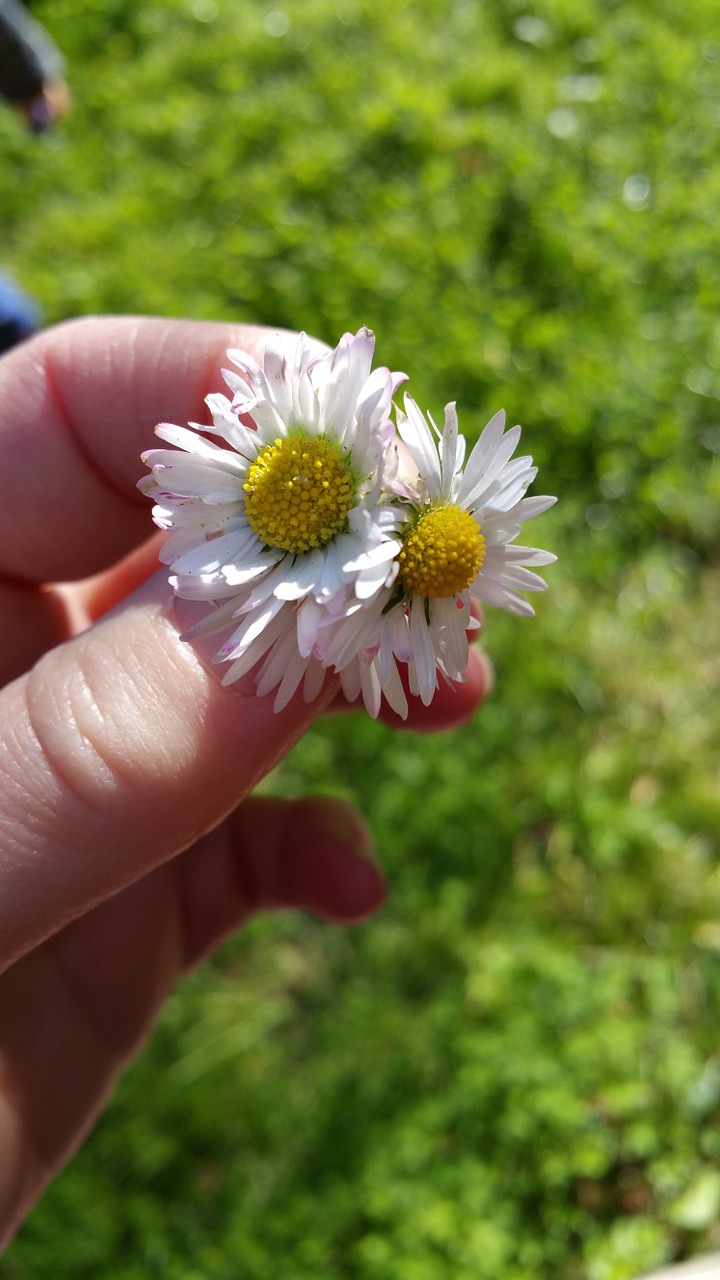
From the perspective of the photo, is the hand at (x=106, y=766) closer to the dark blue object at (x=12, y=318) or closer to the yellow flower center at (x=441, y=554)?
the yellow flower center at (x=441, y=554)

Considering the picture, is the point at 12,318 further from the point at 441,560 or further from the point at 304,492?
A: the point at 441,560

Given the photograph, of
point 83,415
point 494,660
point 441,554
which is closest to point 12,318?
point 83,415


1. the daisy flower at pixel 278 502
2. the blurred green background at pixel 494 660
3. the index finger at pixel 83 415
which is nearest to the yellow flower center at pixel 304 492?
the daisy flower at pixel 278 502

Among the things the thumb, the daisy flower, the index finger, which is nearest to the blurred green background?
the index finger

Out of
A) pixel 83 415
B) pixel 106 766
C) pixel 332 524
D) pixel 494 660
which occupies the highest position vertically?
pixel 83 415

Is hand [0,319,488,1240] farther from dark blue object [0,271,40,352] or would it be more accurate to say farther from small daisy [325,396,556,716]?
dark blue object [0,271,40,352]

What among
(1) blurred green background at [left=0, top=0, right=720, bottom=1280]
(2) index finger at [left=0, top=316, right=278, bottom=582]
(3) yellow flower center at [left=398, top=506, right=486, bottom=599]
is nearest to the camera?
(3) yellow flower center at [left=398, top=506, right=486, bottom=599]

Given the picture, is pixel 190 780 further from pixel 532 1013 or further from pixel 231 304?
pixel 231 304
